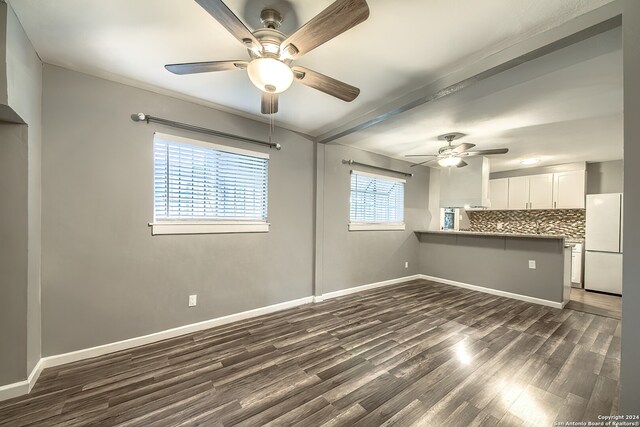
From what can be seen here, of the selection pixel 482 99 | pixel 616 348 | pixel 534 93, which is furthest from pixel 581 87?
pixel 616 348

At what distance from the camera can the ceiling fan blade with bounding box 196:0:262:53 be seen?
44.9 inches

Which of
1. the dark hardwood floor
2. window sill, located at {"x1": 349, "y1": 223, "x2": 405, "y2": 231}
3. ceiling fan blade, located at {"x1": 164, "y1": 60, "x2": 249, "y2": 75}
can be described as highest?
ceiling fan blade, located at {"x1": 164, "y1": 60, "x2": 249, "y2": 75}

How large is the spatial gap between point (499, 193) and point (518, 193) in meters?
0.35

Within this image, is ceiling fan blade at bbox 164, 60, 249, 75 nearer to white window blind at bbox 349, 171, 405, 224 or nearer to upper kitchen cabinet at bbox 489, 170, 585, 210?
white window blind at bbox 349, 171, 405, 224

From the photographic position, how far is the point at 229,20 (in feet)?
4.14

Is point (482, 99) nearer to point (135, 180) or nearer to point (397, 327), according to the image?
point (397, 327)

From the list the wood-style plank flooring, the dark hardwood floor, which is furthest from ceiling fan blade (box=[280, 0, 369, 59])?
the wood-style plank flooring

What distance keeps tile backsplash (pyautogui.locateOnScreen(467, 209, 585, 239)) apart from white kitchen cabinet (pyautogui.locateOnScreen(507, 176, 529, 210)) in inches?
18.3

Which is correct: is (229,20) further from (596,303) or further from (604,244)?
(604,244)

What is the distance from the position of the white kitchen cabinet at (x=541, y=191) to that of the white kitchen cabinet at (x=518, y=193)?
7 cm

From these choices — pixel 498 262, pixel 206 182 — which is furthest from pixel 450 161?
pixel 206 182

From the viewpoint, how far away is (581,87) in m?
2.28

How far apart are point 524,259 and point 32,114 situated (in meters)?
5.95

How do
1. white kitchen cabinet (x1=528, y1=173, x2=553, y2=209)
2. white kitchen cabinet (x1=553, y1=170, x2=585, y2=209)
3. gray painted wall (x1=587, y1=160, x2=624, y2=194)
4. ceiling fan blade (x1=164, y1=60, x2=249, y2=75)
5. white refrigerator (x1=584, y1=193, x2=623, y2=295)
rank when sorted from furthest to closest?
white kitchen cabinet (x1=528, y1=173, x2=553, y2=209)
white kitchen cabinet (x1=553, y1=170, x2=585, y2=209)
gray painted wall (x1=587, y1=160, x2=624, y2=194)
white refrigerator (x1=584, y1=193, x2=623, y2=295)
ceiling fan blade (x1=164, y1=60, x2=249, y2=75)
